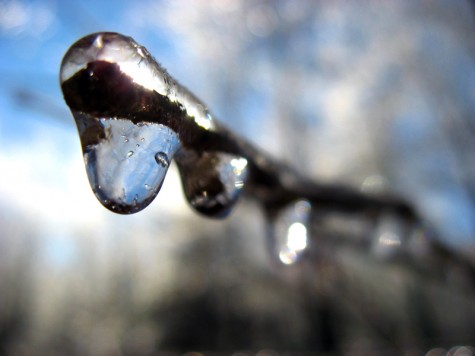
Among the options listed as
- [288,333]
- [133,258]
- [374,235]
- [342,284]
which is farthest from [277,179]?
[133,258]

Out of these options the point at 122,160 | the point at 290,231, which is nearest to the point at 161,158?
the point at 122,160

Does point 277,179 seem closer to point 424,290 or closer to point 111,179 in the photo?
point 111,179

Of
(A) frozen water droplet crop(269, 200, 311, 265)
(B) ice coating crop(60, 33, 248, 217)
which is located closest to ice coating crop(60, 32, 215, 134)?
(B) ice coating crop(60, 33, 248, 217)

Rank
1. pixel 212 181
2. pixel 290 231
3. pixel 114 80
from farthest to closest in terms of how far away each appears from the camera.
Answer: pixel 290 231
pixel 212 181
pixel 114 80

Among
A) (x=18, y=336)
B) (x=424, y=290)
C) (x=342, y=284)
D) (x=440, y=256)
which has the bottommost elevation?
(x=18, y=336)

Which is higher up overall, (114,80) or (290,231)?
(114,80)

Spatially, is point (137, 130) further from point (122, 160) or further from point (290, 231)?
point (290, 231)

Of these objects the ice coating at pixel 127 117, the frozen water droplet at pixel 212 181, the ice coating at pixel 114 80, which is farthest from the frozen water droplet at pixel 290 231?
the ice coating at pixel 114 80
